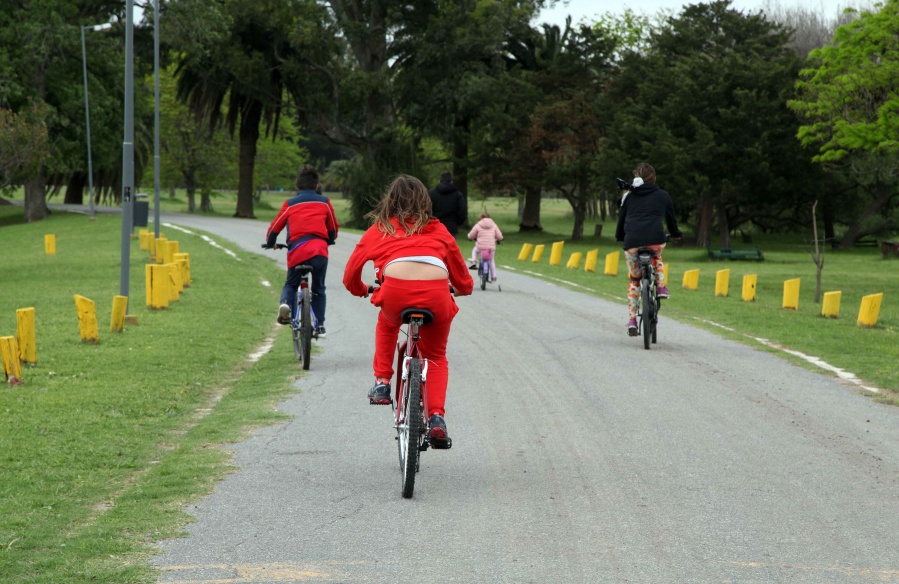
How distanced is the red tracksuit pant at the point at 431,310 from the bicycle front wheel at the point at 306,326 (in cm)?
471

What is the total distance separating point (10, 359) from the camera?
10867 mm

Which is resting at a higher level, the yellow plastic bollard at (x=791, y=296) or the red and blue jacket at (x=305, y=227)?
the red and blue jacket at (x=305, y=227)

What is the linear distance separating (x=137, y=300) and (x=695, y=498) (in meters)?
15.3

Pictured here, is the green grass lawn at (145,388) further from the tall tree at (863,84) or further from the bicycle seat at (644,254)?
the tall tree at (863,84)

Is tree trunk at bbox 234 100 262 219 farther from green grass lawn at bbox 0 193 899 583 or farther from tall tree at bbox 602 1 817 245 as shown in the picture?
green grass lawn at bbox 0 193 899 583

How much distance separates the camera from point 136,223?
17.5 m

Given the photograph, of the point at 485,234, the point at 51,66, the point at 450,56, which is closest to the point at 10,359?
the point at 485,234

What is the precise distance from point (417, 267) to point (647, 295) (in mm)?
6963

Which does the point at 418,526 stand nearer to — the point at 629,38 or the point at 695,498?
the point at 695,498

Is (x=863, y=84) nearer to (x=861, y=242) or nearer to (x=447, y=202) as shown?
(x=447, y=202)

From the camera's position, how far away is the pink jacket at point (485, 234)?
2167cm

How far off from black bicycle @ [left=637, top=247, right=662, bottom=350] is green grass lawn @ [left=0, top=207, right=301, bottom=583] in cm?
388

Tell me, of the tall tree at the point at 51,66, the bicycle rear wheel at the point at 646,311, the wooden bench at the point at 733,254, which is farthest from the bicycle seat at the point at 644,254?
the tall tree at the point at 51,66

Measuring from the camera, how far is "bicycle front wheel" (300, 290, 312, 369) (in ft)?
38.4
